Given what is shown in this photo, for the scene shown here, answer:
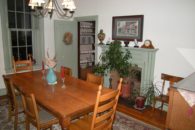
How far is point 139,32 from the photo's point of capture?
13.0 ft

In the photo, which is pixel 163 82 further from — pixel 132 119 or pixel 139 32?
pixel 139 32

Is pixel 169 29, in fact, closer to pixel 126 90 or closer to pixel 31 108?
pixel 126 90

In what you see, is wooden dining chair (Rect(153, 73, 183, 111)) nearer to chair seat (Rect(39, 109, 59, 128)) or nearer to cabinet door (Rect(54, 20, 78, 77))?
chair seat (Rect(39, 109, 59, 128))

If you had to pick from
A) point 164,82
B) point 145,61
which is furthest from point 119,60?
point 164,82

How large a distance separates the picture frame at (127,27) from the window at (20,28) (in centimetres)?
238

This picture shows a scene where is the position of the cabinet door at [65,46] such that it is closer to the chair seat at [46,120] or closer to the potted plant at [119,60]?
the potted plant at [119,60]

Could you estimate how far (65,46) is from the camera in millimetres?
5418

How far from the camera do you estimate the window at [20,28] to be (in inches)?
177

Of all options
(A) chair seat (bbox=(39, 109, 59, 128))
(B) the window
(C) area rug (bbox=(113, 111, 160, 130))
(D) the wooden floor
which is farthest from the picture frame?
A: (A) chair seat (bbox=(39, 109, 59, 128))

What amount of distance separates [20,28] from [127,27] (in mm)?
2839

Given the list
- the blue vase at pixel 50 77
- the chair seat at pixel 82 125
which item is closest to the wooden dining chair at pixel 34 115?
the chair seat at pixel 82 125

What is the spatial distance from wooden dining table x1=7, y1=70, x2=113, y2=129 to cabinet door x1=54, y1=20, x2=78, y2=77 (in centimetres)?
213

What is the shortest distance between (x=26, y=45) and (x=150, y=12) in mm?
3368

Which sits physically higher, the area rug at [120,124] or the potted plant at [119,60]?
the potted plant at [119,60]
